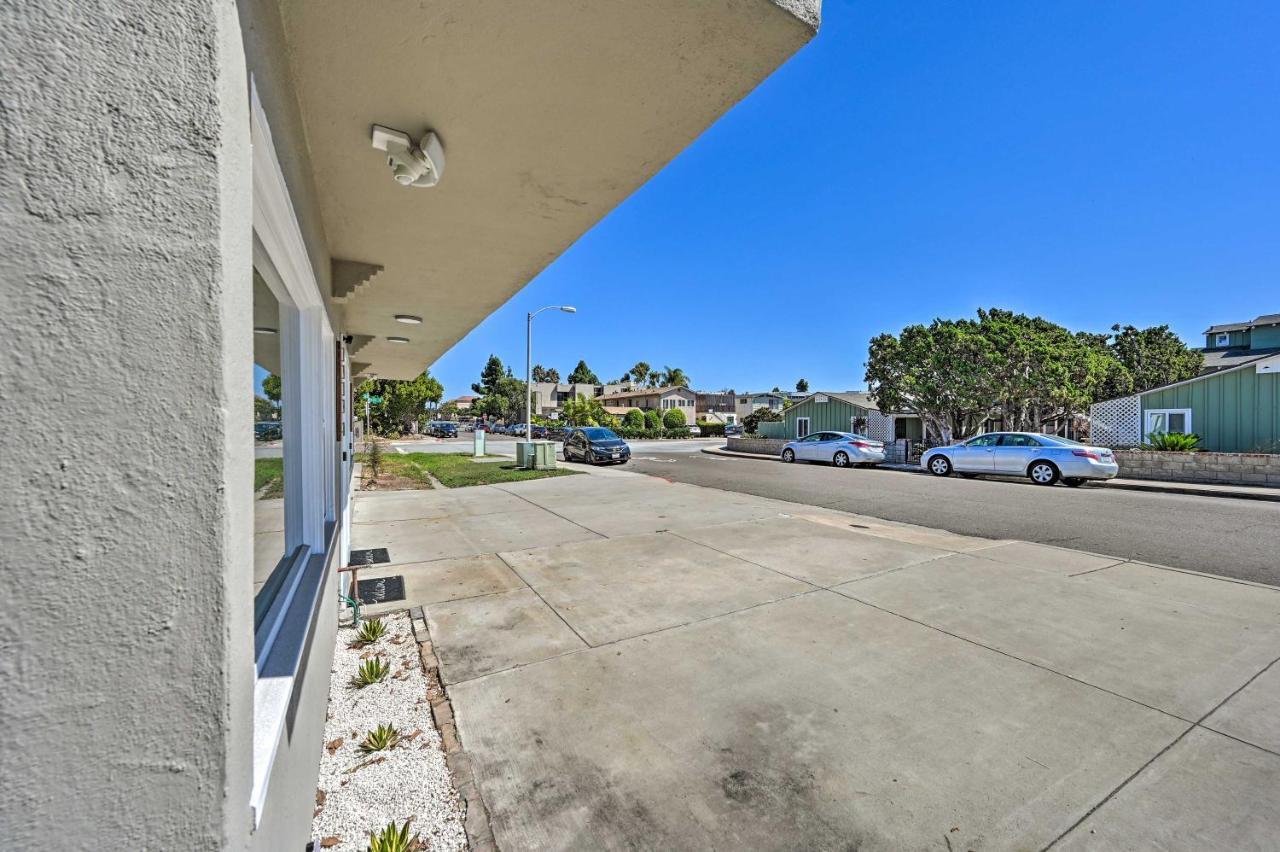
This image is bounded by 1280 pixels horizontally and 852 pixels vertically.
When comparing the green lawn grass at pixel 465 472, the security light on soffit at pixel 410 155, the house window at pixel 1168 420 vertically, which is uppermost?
the security light on soffit at pixel 410 155

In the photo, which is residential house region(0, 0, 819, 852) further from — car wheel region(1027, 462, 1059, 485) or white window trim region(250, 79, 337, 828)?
car wheel region(1027, 462, 1059, 485)

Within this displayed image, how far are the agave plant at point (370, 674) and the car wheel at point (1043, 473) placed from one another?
15839 mm

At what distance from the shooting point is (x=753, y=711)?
314cm

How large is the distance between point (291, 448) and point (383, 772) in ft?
5.50

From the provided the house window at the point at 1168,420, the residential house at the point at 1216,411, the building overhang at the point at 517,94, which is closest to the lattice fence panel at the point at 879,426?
the residential house at the point at 1216,411

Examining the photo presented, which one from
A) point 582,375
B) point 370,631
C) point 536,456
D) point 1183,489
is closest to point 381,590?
point 370,631

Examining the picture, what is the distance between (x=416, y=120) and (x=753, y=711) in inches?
135

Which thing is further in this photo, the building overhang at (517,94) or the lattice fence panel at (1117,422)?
the lattice fence panel at (1117,422)

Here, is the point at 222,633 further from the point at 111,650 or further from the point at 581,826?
the point at 581,826

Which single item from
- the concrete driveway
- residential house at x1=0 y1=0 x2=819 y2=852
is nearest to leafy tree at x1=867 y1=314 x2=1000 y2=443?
the concrete driveway

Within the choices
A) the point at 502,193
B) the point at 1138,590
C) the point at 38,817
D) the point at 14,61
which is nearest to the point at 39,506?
the point at 38,817

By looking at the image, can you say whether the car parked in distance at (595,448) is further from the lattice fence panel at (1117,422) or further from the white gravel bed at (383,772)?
the lattice fence panel at (1117,422)

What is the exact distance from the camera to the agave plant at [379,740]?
110 inches

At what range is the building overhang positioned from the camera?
1672 mm
